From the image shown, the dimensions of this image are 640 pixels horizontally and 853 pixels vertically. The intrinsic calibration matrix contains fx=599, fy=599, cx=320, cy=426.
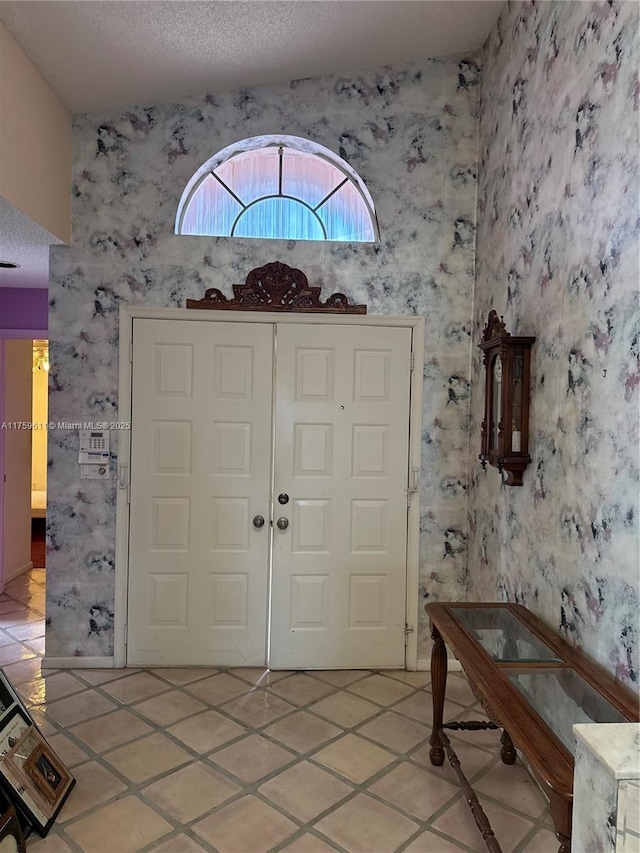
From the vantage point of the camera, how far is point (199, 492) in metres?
3.63

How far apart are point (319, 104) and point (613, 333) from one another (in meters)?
2.46

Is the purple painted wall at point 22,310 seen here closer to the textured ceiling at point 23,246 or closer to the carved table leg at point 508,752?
the textured ceiling at point 23,246

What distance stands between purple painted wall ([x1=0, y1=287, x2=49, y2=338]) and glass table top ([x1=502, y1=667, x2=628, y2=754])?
460 cm

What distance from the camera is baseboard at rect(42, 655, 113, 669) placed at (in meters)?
3.60

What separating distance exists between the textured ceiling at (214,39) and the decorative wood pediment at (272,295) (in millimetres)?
1081

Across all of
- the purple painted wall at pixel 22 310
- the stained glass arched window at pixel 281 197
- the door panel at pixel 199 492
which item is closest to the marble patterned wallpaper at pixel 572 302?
the stained glass arched window at pixel 281 197

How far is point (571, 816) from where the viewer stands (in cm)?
144

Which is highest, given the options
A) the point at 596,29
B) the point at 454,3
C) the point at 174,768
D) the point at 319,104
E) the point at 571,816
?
the point at 454,3

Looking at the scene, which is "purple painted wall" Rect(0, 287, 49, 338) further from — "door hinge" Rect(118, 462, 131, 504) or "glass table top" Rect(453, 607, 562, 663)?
"glass table top" Rect(453, 607, 562, 663)

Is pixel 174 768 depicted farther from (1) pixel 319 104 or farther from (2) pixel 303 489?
(1) pixel 319 104

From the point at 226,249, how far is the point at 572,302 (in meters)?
2.05

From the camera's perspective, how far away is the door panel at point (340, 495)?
363cm

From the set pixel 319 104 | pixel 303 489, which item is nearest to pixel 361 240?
pixel 319 104

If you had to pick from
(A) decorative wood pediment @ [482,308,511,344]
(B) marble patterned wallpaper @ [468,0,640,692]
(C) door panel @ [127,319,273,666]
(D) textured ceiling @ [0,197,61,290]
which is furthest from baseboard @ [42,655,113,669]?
(A) decorative wood pediment @ [482,308,511,344]
